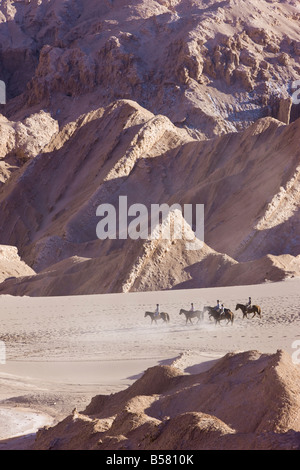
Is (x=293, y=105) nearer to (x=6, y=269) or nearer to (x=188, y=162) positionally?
(x=188, y=162)

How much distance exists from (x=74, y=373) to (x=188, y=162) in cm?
4236

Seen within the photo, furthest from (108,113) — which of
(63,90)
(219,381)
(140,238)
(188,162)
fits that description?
(219,381)

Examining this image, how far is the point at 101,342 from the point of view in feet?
55.6

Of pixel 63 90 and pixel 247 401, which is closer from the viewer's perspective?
pixel 247 401

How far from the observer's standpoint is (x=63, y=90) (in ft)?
264

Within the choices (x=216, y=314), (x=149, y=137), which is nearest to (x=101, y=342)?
(x=216, y=314)

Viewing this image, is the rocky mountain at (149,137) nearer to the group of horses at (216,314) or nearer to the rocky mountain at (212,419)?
the group of horses at (216,314)

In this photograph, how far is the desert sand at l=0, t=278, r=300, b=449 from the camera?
12.0 meters

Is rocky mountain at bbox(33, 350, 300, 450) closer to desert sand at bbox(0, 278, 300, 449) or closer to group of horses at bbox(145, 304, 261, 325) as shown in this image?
desert sand at bbox(0, 278, 300, 449)

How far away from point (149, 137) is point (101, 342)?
133 ft

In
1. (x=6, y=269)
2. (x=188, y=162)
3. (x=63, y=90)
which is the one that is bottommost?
(x=6, y=269)

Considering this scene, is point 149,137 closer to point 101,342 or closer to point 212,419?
point 101,342
